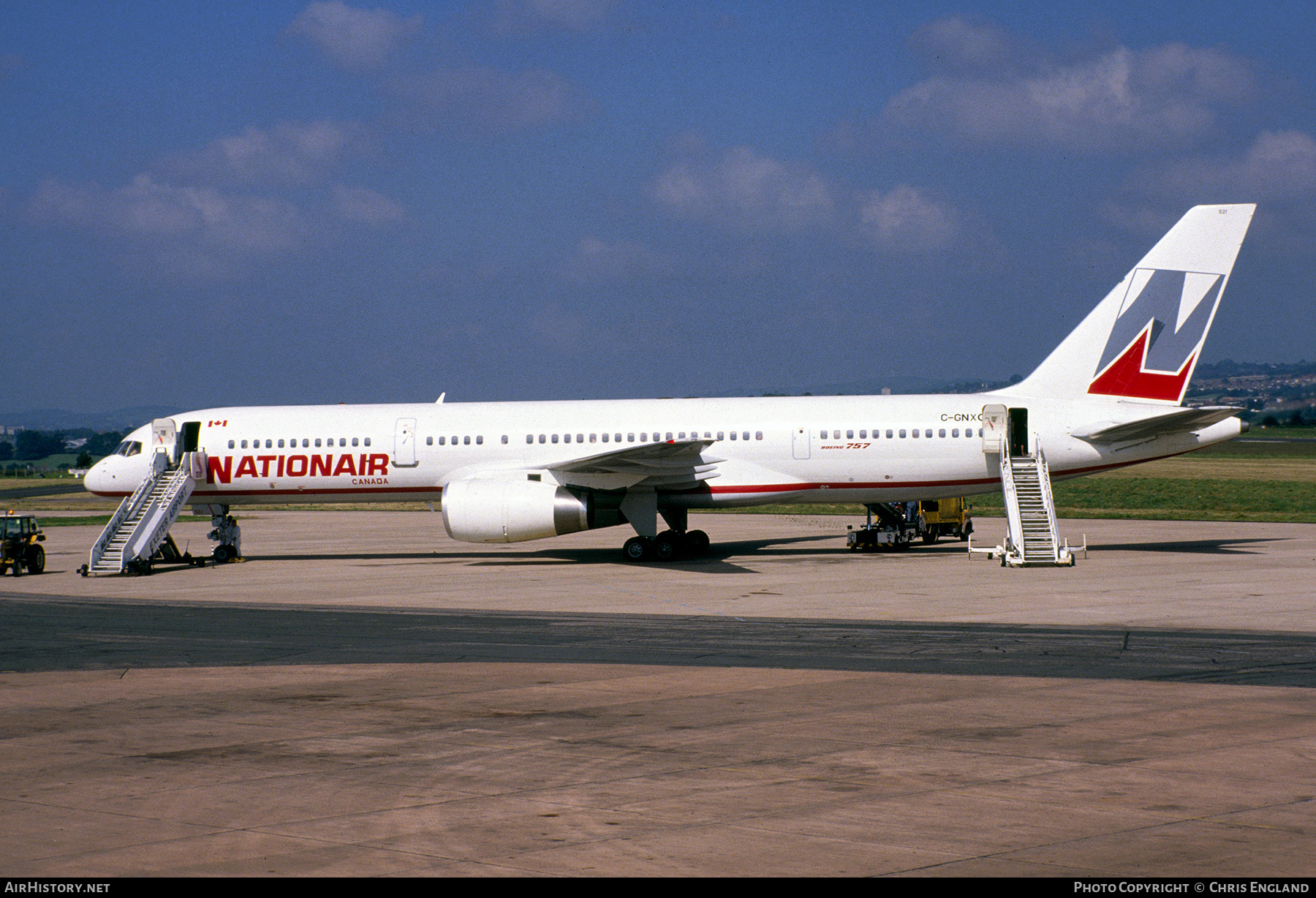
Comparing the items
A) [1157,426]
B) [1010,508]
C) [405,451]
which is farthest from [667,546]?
[1157,426]

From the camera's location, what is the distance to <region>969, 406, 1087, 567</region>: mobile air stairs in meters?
28.5

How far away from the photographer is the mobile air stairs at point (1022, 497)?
28.5 meters

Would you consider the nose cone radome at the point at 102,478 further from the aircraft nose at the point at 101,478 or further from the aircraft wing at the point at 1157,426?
the aircraft wing at the point at 1157,426

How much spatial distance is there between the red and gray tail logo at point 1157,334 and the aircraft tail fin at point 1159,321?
0.02 m

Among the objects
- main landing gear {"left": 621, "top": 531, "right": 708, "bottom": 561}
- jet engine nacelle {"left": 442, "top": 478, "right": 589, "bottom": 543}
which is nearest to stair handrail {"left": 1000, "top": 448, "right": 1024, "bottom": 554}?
main landing gear {"left": 621, "top": 531, "right": 708, "bottom": 561}

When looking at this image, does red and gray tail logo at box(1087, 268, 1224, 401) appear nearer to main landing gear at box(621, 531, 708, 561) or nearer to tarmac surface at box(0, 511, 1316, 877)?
tarmac surface at box(0, 511, 1316, 877)

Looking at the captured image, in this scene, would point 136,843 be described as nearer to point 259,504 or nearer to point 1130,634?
point 1130,634

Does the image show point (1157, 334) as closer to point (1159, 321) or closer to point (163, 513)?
point (1159, 321)

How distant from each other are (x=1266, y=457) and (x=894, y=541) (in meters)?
65.4

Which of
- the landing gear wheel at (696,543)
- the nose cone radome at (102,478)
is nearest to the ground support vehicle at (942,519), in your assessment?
the landing gear wheel at (696,543)

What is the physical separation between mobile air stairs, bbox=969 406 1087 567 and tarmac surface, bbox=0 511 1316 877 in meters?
3.58

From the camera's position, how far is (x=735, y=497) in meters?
32.0
